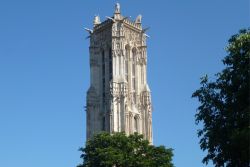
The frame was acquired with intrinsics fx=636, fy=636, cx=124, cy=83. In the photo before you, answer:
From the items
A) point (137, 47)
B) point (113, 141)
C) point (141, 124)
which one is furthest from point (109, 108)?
point (113, 141)

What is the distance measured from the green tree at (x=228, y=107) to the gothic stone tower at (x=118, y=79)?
55748mm

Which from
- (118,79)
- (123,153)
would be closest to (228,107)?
(123,153)

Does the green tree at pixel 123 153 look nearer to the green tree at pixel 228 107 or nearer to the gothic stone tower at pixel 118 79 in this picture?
the green tree at pixel 228 107

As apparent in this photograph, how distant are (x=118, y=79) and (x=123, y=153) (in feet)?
120

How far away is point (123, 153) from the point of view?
Result: 5447cm

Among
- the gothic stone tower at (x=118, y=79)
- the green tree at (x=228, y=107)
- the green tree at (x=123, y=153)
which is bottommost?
the green tree at (x=228, y=107)

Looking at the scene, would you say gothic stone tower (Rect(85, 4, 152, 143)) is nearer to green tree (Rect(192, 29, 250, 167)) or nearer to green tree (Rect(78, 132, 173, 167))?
green tree (Rect(78, 132, 173, 167))

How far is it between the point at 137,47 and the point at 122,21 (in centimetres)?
536

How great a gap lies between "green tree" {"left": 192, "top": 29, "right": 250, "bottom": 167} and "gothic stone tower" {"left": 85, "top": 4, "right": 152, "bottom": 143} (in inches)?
2195

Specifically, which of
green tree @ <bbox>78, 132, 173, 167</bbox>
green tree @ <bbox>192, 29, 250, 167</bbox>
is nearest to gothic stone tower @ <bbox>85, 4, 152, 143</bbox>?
green tree @ <bbox>78, 132, 173, 167</bbox>

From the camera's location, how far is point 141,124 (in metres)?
91.4

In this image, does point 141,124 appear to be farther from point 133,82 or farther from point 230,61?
point 230,61

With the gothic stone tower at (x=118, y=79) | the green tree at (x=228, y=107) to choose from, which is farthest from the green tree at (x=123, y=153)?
the gothic stone tower at (x=118, y=79)

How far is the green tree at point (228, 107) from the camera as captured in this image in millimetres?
29734
